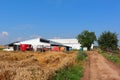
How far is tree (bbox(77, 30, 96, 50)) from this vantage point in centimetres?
12794

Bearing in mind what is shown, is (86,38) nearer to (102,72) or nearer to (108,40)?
(108,40)

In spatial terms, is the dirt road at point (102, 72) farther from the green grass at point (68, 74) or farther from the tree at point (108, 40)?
the tree at point (108, 40)

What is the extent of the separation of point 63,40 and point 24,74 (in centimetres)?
13679

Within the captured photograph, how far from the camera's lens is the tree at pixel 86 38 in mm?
127938

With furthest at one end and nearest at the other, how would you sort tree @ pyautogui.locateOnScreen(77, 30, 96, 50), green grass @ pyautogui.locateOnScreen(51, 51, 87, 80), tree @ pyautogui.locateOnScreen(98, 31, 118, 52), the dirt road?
tree @ pyautogui.locateOnScreen(77, 30, 96, 50) → tree @ pyautogui.locateOnScreen(98, 31, 118, 52) → the dirt road → green grass @ pyautogui.locateOnScreen(51, 51, 87, 80)

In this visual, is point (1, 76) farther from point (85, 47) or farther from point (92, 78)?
point (85, 47)

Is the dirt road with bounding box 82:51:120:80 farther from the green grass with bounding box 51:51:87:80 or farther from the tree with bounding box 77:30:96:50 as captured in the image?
the tree with bounding box 77:30:96:50

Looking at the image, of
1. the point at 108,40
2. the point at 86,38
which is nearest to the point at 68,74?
the point at 108,40

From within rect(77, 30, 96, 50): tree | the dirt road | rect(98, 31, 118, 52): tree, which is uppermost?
rect(77, 30, 96, 50): tree

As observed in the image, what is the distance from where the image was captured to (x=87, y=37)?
12988 centimetres

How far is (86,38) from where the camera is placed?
12938 cm

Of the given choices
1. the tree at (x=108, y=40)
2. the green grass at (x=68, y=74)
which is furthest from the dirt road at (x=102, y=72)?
the tree at (x=108, y=40)

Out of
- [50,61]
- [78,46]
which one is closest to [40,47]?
[50,61]

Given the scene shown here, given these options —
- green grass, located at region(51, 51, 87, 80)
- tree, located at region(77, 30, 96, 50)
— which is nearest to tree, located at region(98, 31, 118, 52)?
tree, located at region(77, 30, 96, 50)
